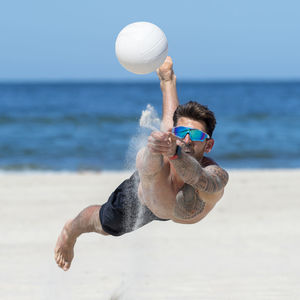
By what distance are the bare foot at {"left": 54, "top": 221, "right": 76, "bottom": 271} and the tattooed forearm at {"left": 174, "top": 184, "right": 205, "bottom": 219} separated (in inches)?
50.2

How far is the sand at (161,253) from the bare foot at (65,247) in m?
0.49

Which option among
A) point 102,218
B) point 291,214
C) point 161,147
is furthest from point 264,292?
point 291,214

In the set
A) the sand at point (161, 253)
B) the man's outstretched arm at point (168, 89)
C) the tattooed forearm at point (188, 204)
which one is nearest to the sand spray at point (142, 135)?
the tattooed forearm at point (188, 204)

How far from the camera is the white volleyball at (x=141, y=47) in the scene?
4473 millimetres

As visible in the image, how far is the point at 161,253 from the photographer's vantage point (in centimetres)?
717

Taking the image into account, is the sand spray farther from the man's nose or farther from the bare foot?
the bare foot

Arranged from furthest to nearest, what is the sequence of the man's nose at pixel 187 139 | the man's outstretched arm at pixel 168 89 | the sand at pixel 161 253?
1. the sand at pixel 161 253
2. the man's outstretched arm at pixel 168 89
3. the man's nose at pixel 187 139

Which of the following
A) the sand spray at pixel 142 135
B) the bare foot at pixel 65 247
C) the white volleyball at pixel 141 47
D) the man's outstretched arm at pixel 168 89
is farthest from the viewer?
the bare foot at pixel 65 247

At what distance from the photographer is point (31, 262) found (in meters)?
6.77

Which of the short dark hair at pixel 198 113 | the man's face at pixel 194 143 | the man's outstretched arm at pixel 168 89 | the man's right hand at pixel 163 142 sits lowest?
the man's right hand at pixel 163 142

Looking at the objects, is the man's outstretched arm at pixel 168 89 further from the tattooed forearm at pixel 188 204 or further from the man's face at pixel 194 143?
the tattooed forearm at pixel 188 204

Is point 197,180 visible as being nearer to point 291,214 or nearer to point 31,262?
point 31,262

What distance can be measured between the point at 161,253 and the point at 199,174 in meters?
3.47

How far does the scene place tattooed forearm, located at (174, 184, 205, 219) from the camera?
4324mm
